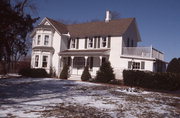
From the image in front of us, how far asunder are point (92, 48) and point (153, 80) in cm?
1045

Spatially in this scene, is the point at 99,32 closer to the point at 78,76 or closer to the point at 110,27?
the point at 110,27

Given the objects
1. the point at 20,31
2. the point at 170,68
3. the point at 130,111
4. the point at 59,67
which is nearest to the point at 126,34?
the point at 170,68

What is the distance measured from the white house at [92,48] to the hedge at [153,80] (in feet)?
12.4

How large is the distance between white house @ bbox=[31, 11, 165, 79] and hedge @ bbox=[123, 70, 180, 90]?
12.4 ft

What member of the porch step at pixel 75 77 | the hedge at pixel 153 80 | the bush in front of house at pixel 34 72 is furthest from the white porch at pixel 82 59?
the hedge at pixel 153 80

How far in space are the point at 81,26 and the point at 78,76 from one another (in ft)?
29.4

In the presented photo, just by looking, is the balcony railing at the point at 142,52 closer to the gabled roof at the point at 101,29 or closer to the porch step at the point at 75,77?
the gabled roof at the point at 101,29

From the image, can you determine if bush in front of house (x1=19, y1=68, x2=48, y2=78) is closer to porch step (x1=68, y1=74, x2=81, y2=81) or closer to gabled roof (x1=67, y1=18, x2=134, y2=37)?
porch step (x1=68, y1=74, x2=81, y2=81)

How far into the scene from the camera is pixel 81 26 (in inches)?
1237

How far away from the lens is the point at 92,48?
1065 inches

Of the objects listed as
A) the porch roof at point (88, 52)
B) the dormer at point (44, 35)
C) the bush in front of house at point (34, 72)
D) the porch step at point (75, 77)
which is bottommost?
the porch step at point (75, 77)

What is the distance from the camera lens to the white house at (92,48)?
79.8 ft

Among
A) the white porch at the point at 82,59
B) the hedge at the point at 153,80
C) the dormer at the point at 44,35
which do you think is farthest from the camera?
the dormer at the point at 44,35

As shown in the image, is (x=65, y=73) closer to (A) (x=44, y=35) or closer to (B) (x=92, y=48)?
(B) (x=92, y=48)
